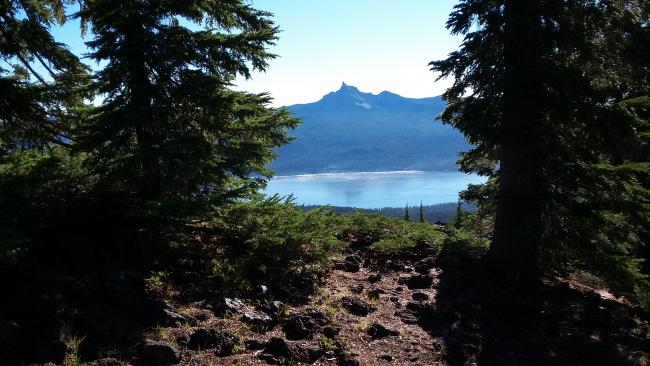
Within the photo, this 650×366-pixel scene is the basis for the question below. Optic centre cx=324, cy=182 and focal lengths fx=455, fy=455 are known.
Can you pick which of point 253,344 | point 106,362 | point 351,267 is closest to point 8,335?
point 106,362

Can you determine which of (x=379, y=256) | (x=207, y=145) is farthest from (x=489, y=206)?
(x=207, y=145)

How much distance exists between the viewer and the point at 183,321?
566cm

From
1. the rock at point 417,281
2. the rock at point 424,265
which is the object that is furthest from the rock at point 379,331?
the rock at point 424,265

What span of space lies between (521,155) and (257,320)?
604 cm

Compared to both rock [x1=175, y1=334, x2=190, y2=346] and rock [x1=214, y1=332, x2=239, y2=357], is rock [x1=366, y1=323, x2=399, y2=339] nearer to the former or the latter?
rock [x1=214, y1=332, x2=239, y2=357]

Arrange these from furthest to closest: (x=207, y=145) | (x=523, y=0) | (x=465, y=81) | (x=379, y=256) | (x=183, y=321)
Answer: (x=379, y=256)
(x=465, y=81)
(x=523, y=0)
(x=207, y=145)
(x=183, y=321)

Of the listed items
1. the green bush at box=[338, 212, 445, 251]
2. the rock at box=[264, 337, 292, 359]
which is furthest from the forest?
the green bush at box=[338, 212, 445, 251]

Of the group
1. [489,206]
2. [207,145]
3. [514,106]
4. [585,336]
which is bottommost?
[585,336]

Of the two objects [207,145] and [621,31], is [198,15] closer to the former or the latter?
[207,145]

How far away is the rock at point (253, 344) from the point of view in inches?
214

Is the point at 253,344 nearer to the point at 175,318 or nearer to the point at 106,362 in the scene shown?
the point at 175,318

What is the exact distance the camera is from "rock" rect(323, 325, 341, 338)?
6.10 meters

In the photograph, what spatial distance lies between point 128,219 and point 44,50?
312 cm

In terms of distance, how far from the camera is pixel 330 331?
613 centimetres
